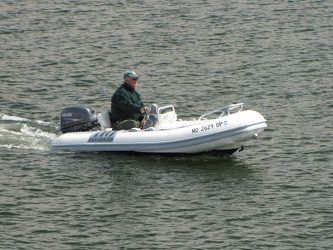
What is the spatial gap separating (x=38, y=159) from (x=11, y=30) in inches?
409

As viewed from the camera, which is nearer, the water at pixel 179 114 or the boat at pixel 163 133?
the water at pixel 179 114

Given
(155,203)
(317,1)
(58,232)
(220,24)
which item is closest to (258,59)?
(220,24)

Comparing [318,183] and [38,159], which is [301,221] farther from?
[38,159]

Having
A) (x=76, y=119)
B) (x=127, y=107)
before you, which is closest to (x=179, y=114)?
(x=127, y=107)

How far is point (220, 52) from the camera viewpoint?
23.3 metres

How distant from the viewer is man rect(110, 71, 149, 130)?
53.2 ft

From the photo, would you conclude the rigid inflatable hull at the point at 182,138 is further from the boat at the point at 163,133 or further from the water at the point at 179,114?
the water at the point at 179,114

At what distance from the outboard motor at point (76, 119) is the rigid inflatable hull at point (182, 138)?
199mm

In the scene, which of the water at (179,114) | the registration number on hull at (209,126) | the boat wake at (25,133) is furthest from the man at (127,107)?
the boat wake at (25,133)

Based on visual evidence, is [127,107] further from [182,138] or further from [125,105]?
[182,138]

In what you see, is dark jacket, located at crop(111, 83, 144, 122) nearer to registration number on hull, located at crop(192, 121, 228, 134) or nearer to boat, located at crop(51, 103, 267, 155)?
boat, located at crop(51, 103, 267, 155)

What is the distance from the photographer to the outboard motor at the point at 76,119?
16619 millimetres

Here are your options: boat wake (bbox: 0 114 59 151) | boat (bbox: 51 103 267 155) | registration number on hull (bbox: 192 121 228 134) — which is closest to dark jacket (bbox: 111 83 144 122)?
boat (bbox: 51 103 267 155)

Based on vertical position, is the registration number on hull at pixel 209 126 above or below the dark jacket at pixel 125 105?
below
